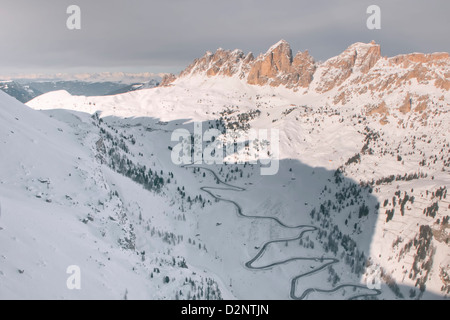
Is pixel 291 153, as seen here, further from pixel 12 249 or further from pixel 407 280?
pixel 12 249

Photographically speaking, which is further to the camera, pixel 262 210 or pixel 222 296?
pixel 262 210

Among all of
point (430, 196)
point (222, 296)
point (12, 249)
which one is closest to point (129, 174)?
point (222, 296)

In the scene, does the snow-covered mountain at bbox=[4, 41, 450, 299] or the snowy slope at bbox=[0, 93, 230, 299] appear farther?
the snow-covered mountain at bbox=[4, 41, 450, 299]

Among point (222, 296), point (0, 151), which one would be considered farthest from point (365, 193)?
point (0, 151)

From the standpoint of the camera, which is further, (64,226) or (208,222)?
(208,222)

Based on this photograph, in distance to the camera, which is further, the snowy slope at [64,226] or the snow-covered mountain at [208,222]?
the snow-covered mountain at [208,222]

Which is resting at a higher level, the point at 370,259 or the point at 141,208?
the point at 141,208

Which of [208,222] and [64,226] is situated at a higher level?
[64,226]
